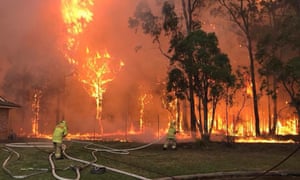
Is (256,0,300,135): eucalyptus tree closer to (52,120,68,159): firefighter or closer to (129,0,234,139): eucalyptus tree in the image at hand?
(129,0,234,139): eucalyptus tree

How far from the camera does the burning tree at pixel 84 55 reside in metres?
38.5

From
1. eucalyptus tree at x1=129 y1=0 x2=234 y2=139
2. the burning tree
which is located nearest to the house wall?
the burning tree

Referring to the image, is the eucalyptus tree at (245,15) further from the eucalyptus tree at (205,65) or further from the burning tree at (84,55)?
the burning tree at (84,55)

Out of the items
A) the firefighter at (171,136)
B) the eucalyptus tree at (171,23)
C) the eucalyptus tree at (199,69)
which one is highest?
the eucalyptus tree at (171,23)

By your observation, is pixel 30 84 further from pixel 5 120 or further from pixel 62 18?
pixel 5 120

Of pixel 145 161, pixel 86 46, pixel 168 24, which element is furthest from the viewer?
pixel 86 46

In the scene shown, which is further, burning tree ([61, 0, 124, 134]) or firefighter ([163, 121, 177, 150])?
burning tree ([61, 0, 124, 134])

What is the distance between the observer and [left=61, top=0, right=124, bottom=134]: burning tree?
38.5 meters

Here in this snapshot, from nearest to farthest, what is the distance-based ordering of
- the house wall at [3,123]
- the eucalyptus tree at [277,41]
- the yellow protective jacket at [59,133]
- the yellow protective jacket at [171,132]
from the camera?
the yellow protective jacket at [59,133] < the yellow protective jacket at [171,132] < the eucalyptus tree at [277,41] < the house wall at [3,123]

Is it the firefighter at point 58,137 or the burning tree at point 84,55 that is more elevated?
the burning tree at point 84,55

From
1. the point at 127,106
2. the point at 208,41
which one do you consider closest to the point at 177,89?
the point at 208,41

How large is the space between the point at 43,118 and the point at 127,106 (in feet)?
41.7

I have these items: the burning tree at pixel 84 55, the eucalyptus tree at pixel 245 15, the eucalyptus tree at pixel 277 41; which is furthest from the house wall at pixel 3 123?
the eucalyptus tree at pixel 245 15

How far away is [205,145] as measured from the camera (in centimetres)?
2488
